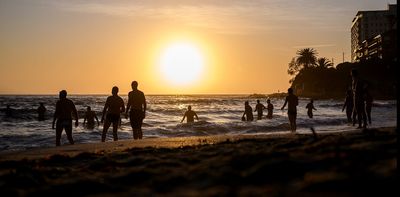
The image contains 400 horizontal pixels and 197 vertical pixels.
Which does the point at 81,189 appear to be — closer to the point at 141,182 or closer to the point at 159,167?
the point at 141,182

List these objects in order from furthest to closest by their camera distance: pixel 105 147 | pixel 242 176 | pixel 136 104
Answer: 1. pixel 136 104
2. pixel 105 147
3. pixel 242 176

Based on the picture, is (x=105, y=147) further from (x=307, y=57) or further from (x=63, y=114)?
(x=307, y=57)

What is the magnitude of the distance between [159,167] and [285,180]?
2202mm

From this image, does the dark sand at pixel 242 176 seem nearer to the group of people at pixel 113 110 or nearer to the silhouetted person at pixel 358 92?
the group of people at pixel 113 110

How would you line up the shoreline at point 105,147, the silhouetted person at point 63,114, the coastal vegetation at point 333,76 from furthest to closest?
the coastal vegetation at point 333,76, the silhouetted person at point 63,114, the shoreline at point 105,147

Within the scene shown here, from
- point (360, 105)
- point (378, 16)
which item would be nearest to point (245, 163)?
point (360, 105)

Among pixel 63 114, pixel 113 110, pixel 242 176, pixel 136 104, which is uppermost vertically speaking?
pixel 136 104

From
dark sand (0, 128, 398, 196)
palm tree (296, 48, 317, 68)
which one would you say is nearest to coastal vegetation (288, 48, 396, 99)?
palm tree (296, 48, 317, 68)

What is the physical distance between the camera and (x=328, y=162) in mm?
5277

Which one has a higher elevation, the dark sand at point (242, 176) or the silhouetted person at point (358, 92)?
the silhouetted person at point (358, 92)

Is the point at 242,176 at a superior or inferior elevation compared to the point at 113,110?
inferior

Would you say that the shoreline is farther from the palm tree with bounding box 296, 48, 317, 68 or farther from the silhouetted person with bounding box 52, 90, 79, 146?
the palm tree with bounding box 296, 48, 317, 68

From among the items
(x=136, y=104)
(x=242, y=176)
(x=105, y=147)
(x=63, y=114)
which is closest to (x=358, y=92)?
(x=136, y=104)

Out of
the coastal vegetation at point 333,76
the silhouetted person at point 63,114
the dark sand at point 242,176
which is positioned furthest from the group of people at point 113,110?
the coastal vegetation at point 333,76
